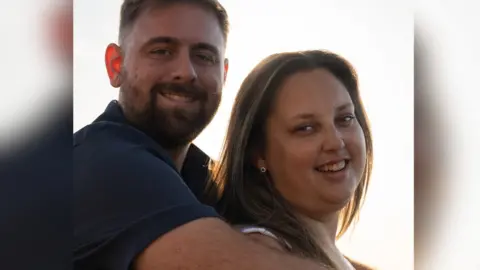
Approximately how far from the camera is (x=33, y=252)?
4.09 ft

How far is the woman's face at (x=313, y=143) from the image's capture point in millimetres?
1378

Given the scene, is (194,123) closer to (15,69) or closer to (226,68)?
(226,68)

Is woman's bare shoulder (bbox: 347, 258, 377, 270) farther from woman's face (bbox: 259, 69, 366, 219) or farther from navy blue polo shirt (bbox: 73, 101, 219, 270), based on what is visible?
navy blue polo shirt (bbox: 73, 101, 219, 270)

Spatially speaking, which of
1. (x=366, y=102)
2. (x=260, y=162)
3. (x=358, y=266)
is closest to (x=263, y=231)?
(x=260, y=162)

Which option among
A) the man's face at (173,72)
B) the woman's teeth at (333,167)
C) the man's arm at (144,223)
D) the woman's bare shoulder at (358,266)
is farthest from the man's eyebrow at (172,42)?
the woman's bare shoulder at (358,266)

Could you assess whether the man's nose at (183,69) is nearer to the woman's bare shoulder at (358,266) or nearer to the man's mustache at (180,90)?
the man's mustache at (180,90)

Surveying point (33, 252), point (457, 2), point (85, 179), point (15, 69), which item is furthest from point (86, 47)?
point (457, 2)

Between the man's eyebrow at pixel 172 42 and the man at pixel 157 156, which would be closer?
the man at pixel 157 156

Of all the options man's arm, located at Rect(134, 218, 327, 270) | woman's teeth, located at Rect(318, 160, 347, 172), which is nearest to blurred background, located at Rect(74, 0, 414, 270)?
woman's teeth, located at Rect(318, 160, 347, 172)

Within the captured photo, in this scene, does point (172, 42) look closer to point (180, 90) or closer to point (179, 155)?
point (180, 90)

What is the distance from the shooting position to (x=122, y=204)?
1.26 m

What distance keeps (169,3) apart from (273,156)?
38 centimetres

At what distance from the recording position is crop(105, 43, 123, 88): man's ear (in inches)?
53.3

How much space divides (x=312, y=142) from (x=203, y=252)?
336 millimetres
